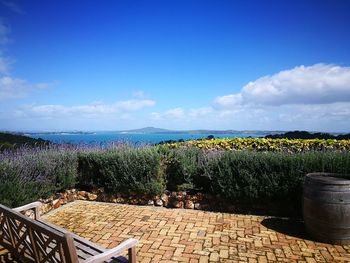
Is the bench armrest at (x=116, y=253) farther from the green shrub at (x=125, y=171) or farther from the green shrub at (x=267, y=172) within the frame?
the green shrub at (x=125, y=171)

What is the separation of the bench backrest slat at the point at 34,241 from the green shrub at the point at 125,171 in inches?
129

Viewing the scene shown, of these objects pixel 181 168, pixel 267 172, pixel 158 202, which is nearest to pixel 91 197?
pixel 158 202

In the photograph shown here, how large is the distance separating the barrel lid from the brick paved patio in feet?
3.14

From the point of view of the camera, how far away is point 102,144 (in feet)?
27.2

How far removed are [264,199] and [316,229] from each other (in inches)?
55.1

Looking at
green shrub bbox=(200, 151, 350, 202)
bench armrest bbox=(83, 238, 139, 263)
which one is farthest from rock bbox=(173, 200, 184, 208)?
bench armrest bbox=(83, 238, 139, 263)

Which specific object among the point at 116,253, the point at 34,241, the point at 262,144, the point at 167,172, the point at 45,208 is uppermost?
the point at 262,144

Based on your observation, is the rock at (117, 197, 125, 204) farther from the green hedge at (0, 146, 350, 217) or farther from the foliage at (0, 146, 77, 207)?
the foliage at (0, 146, 77, 207)

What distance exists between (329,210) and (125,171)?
4259 mm

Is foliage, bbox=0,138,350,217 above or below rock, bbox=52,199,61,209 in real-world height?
above

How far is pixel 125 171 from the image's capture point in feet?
22.6

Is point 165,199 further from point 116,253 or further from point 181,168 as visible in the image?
point 116,253

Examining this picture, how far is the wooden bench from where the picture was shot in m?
2.49

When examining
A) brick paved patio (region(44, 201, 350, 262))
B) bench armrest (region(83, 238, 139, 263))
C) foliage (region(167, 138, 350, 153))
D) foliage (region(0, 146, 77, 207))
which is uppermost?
foliage (region(167, 138, 350, 153))
